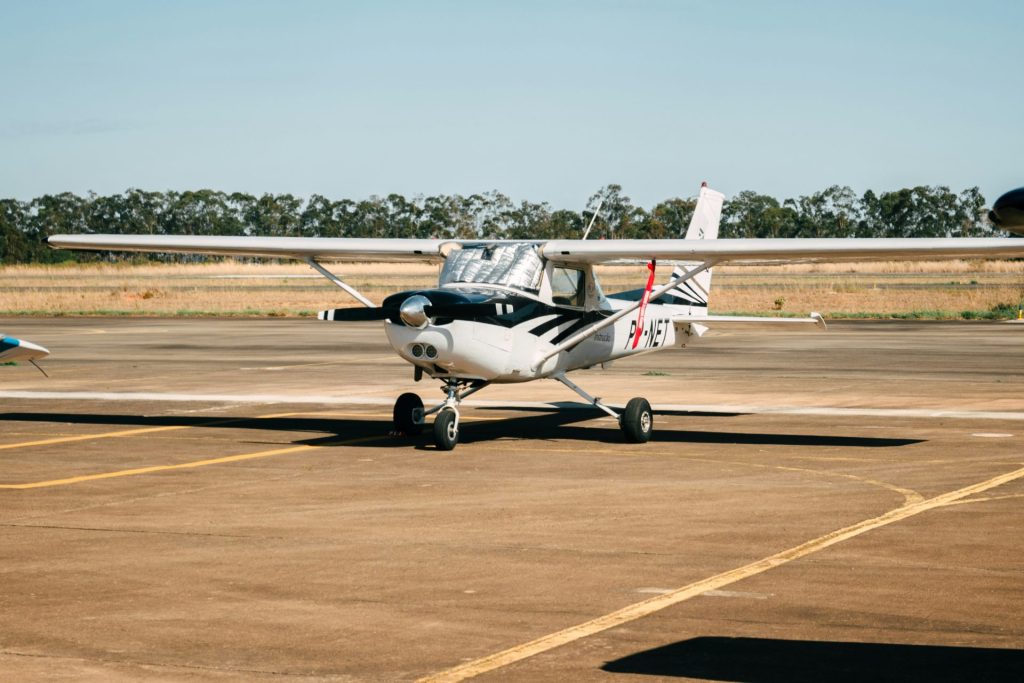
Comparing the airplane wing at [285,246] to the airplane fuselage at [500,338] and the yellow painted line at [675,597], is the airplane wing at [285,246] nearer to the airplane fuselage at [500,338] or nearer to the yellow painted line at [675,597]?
the airplane fuselage at [500,338]

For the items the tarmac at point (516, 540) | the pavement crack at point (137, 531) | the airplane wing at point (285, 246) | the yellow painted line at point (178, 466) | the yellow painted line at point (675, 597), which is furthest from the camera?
the airplane wing at point (285, 246)

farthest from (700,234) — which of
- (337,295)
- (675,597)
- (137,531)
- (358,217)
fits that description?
(358,217)

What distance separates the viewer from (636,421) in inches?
626

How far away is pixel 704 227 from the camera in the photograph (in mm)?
19797

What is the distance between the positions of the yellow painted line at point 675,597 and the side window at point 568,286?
233 inches

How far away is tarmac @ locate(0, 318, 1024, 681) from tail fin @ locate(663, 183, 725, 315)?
156 cm

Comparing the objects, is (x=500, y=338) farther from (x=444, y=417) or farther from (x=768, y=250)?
(x=768, y=250)

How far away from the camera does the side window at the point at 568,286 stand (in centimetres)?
1659

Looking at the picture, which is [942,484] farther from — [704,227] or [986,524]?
[704,227]

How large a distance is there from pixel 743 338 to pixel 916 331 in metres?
5.85

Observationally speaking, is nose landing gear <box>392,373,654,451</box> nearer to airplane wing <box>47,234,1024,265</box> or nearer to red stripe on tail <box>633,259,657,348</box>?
red stripe on tail <box>633,259,657,348</box>

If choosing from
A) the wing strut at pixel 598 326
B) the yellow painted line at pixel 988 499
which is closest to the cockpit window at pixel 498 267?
the wing strut at pixel 598 326

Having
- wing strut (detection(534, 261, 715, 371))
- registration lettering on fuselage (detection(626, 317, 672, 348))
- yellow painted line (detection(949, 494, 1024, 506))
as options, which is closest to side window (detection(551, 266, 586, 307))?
wing strut (detection(534, 261, 715, 371))

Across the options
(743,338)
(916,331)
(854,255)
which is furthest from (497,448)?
(916,331)
